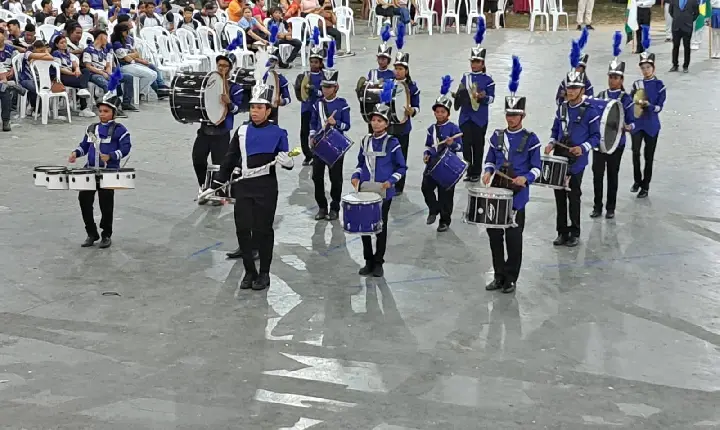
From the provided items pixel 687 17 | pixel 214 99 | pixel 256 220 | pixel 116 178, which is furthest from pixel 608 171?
pixel 687 17

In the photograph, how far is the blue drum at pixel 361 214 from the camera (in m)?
9.07

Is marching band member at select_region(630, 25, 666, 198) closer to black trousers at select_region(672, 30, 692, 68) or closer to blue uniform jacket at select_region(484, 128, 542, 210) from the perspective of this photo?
blue uniform jacket at select_region(484, 128, 542, 210)

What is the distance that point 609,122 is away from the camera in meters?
10.9

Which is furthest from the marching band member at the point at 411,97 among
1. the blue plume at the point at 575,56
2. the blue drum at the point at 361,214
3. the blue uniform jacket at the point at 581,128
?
the blue drum at the point at 361,214

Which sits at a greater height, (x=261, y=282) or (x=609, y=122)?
(x=609, y=122)

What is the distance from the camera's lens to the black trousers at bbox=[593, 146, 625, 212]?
448 inches

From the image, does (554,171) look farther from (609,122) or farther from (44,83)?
(44,83)

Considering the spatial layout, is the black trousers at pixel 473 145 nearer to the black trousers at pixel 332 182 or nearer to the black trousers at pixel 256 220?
Result: the black trousers at pixel 332 182

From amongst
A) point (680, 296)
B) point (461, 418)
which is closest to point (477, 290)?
point (680, 296)

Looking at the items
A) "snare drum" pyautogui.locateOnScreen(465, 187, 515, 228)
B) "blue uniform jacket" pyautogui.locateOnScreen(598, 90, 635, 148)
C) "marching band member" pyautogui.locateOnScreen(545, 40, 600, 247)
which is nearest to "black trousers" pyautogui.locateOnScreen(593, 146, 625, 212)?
"blue uniform jacket" pyautogui.locateOnScreen(598, 90, 635, 148)

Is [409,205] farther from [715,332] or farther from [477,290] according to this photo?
[715,332]

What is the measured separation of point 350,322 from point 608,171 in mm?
4256

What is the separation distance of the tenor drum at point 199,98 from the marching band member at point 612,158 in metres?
4.09

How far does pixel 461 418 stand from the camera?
6.70 m
